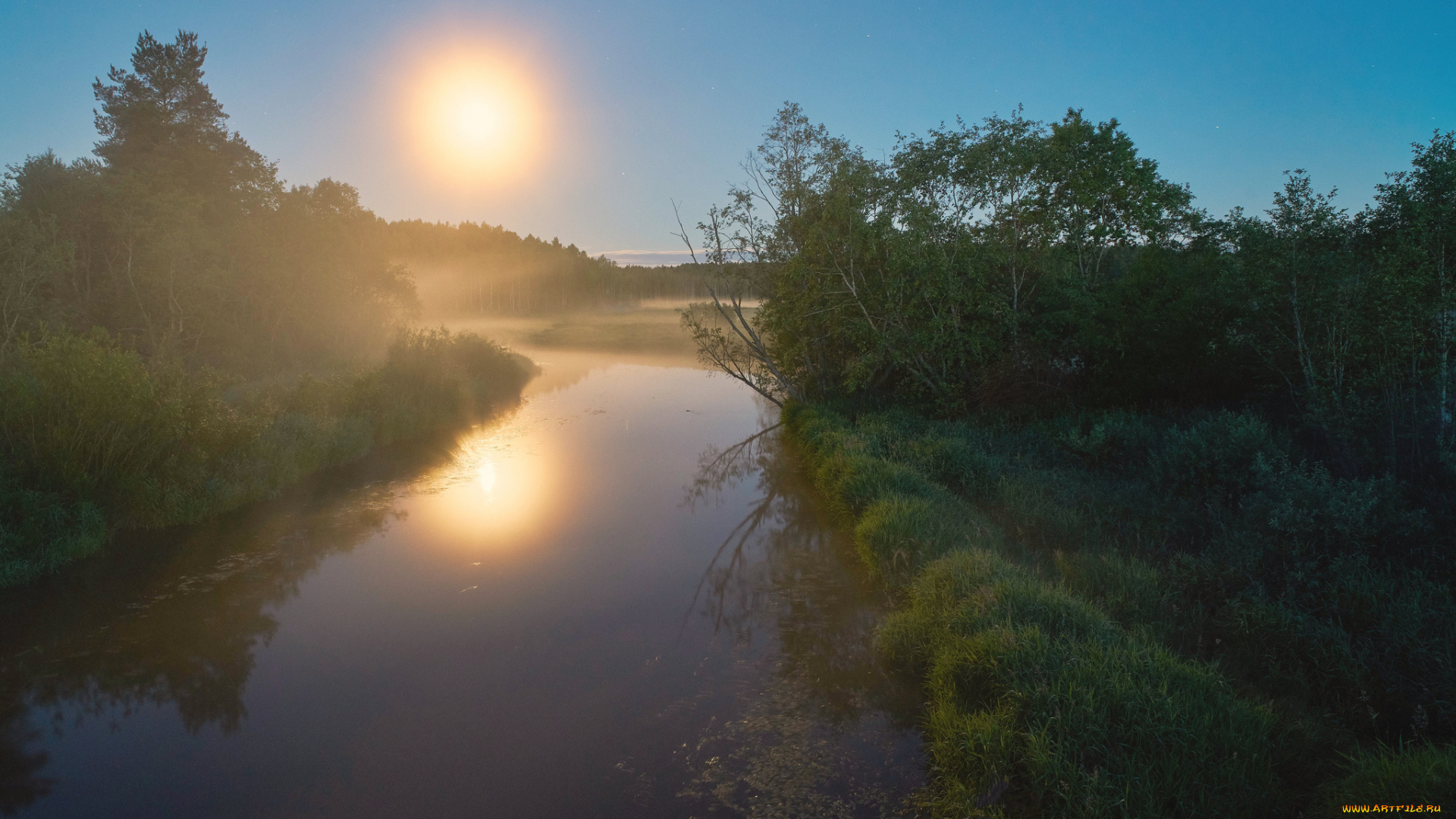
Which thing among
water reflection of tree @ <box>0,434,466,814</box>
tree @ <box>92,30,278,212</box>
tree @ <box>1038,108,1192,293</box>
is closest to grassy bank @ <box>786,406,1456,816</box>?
water reflection of tree @ <box>0,434,466,814</box>

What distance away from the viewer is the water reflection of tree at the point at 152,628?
642 cm

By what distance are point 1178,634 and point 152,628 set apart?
10.8 metres

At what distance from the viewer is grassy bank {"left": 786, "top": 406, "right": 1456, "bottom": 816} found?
14.3 feet

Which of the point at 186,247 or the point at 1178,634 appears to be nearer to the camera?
the point at 1178,634

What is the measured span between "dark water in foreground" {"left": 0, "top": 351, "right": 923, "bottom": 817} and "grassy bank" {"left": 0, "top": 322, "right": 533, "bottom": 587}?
1.95ft

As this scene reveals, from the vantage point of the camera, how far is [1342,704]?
5.23 meters

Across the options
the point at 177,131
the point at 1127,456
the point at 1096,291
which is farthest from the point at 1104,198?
the point at 177,131

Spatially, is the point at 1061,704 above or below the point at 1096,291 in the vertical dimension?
below

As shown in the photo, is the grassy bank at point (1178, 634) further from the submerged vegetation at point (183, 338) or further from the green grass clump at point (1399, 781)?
the submerged vegetation at point (183, 338)

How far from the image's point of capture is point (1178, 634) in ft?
20.8

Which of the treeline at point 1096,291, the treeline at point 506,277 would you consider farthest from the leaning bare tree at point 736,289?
the treeline at point 506,277

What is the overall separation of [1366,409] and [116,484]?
18361mm

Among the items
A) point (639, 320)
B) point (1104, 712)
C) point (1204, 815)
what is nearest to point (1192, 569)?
point (1104, 712)

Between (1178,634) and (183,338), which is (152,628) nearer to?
(1178,634)
